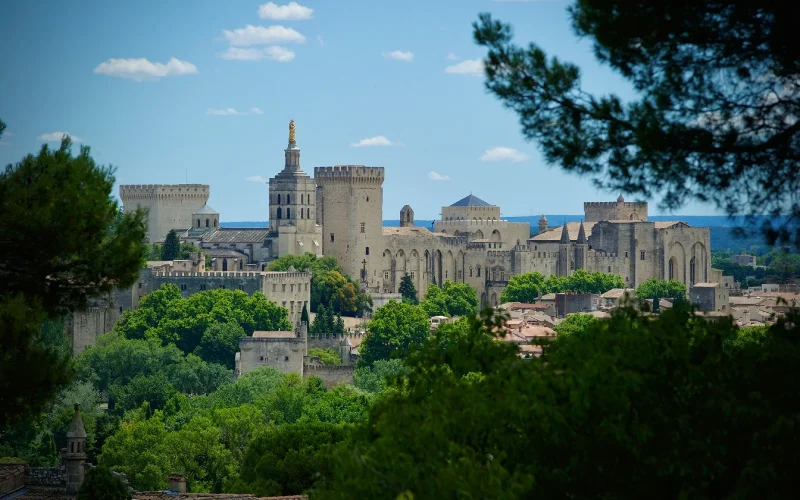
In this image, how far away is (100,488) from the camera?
88.0 feet

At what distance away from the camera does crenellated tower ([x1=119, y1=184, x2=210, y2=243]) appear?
119 m

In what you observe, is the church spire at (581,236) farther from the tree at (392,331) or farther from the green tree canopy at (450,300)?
the tree at (392,331)

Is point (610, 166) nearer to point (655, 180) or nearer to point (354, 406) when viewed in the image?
point (655, 180)

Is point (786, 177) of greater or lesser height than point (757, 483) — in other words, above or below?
above

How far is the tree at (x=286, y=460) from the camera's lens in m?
35.4

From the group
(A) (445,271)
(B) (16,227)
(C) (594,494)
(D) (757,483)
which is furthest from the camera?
(A) (445,271)

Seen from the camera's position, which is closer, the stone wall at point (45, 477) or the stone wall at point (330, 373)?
the stone wall at point (45, 477)

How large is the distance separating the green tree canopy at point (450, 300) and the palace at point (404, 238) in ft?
9.35

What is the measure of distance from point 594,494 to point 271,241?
8473 cm

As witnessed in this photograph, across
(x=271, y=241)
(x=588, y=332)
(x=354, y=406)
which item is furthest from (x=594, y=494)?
(x=271, y=241)

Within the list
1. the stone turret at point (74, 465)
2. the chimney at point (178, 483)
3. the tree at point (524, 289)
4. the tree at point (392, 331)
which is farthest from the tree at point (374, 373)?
the stone turret at point (74, 465)

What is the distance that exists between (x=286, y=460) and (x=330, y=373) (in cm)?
3460

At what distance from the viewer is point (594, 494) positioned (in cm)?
1677

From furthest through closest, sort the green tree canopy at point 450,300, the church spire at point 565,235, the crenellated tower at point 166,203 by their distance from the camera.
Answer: the crenellated tower at point 166,203 → the church spire at point 565,235 → the green tree canopy at point 450,300
